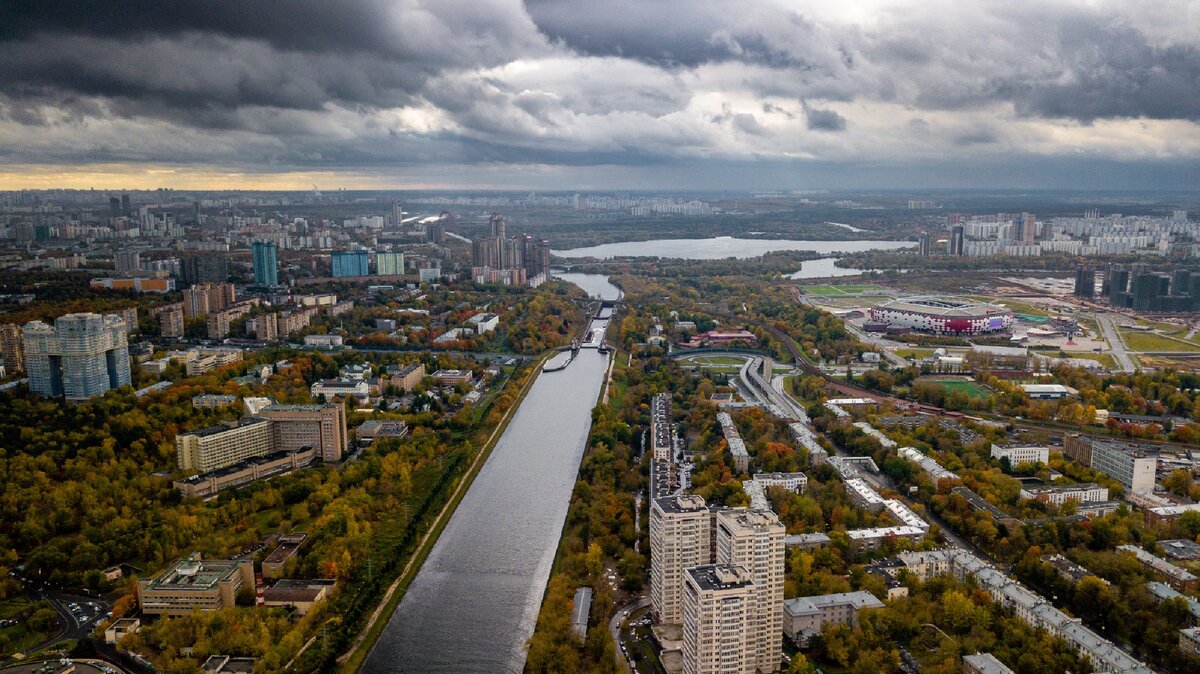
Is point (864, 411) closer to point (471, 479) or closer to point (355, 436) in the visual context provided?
point (471, 479)

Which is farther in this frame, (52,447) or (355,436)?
(355,436)

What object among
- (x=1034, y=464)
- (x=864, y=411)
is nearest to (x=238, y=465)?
(x=864, y=411)

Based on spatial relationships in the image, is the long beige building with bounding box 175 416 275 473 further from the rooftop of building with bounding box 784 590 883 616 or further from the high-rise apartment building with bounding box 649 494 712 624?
the rooftop of building with bounding box 784 590 883 616

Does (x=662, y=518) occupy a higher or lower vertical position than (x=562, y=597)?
higher

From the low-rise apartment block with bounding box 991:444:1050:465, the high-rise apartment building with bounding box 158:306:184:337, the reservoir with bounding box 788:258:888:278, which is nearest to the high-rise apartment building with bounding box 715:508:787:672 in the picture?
the low-rise apartment block with bounding box 991:444:1050:465

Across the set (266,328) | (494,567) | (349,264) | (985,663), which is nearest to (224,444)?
(494,567)

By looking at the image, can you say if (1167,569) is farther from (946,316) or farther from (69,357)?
(946,316)
